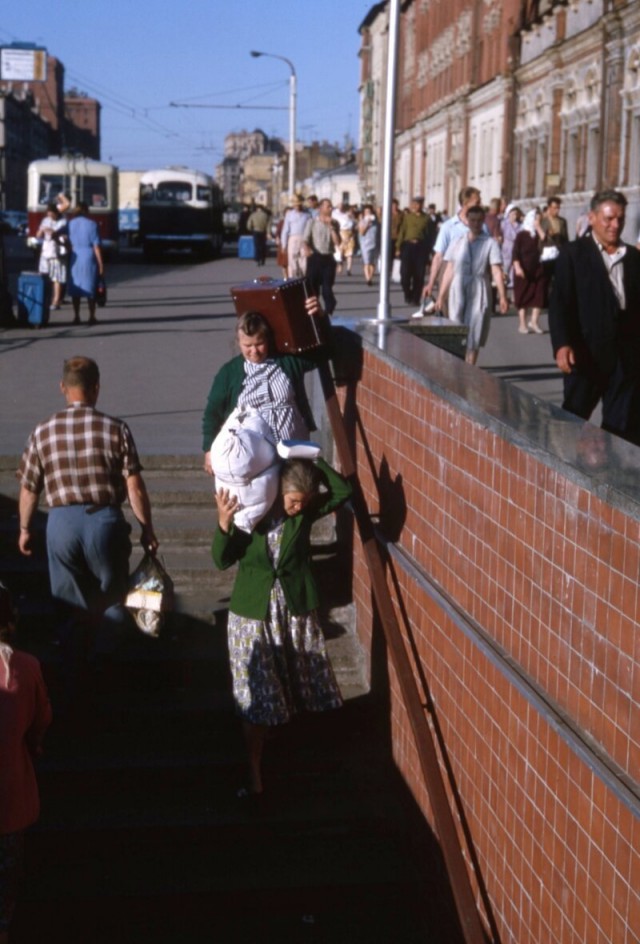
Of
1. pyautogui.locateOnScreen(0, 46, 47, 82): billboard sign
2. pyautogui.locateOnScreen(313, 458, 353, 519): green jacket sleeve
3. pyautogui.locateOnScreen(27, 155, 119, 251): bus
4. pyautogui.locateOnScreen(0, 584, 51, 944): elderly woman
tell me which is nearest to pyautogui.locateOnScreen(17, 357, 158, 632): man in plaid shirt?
pyautogui.locateOnScreen(313, 458, 353, 519): green jacket sleeve

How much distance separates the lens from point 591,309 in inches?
314

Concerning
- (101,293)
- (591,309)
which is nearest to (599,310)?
(591,309)

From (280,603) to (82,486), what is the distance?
107 cm

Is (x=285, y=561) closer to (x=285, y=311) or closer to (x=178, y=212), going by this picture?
(x=285, y=311)

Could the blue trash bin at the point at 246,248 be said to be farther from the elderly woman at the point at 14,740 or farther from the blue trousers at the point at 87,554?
the elderly woman at the point at 14,740

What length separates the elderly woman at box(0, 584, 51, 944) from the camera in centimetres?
527

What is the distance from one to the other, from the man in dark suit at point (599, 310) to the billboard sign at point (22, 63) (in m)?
145

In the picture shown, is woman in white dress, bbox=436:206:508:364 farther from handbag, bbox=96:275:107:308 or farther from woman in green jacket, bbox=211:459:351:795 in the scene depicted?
handbag, bbox=96:275:107:308

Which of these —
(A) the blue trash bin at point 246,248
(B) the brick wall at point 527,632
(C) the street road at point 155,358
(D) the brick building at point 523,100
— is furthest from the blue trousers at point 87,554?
(A) the blue trash bin at point 246,248

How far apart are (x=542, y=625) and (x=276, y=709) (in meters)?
2.39

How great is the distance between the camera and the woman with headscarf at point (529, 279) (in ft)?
69.9

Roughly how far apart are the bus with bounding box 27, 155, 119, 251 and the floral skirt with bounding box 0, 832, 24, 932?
4418 centimetres

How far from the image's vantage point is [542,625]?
4.80 meters

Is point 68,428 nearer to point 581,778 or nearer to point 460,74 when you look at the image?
point 581,778
